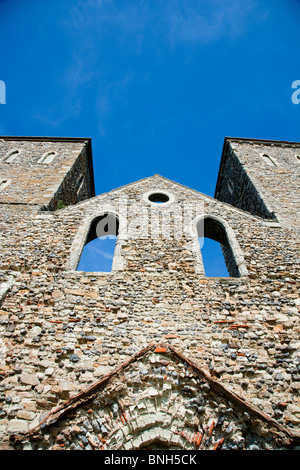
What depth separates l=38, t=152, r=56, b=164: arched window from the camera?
11.9m

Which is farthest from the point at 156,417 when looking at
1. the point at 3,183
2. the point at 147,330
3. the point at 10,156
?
the point at 10,156

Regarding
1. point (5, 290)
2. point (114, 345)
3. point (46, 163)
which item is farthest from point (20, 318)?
point (46, 163)

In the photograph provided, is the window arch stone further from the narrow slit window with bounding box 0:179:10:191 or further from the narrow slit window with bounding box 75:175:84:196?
the narrow slit window with bounding box 75:175:84:196

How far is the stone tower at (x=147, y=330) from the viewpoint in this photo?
3.67m

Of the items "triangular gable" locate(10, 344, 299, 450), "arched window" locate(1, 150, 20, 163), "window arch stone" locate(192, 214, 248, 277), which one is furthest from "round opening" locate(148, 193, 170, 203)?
"arched window" locate(1, 150, 20, 163)

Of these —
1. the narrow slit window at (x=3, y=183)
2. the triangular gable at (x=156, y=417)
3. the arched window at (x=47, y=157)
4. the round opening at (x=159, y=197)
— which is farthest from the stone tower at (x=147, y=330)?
the arched window at (x=47, y=157)

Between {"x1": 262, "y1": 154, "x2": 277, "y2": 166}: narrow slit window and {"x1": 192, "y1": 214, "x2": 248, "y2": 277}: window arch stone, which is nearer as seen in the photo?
{"x1": 192, "y1": 214, "x2": 248, "y2": 277}: window arch stone

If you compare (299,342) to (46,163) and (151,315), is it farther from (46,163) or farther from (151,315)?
(46,163)

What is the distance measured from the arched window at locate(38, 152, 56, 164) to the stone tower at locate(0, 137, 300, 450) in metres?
3.77

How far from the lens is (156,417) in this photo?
381 cm

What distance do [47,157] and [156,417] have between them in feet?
38.9

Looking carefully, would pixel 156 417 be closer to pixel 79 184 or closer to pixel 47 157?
pixel 79 184

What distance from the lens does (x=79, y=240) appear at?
6.79 meters
